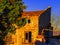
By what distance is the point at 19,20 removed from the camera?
22.3 m

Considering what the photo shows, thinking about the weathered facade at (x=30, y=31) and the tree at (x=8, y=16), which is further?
the weathered facade at (x=30, y=31)

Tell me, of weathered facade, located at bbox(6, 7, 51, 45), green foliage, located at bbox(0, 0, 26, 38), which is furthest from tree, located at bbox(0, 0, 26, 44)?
weathered facade, located at bbox(6, 7, 51, 45)

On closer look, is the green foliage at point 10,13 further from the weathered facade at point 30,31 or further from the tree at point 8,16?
the weathered facade at point 30,31

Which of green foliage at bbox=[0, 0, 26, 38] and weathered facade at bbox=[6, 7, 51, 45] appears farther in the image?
weathered facade at bbox=[6, 7, 51, 45]

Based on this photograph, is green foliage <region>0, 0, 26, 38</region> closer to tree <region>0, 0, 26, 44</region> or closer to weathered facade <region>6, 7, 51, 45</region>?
tree <region>0, 0, 26, 44</region>

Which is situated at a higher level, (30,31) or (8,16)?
(8,16)

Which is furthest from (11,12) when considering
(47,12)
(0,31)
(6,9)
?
(47,12)

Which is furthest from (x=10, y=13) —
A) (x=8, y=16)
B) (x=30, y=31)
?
(x=30, y=31)

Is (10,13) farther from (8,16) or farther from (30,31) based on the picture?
(30,31)

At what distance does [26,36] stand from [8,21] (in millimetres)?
19384

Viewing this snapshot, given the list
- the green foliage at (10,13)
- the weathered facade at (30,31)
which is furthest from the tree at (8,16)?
the weathered facade at (30,31)

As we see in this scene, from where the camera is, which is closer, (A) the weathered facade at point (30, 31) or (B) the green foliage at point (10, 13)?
(B) the green foliage at point (10, 13)

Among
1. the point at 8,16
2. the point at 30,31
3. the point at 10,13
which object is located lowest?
the point at 30,31

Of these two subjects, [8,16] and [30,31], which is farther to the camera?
[30,31]
